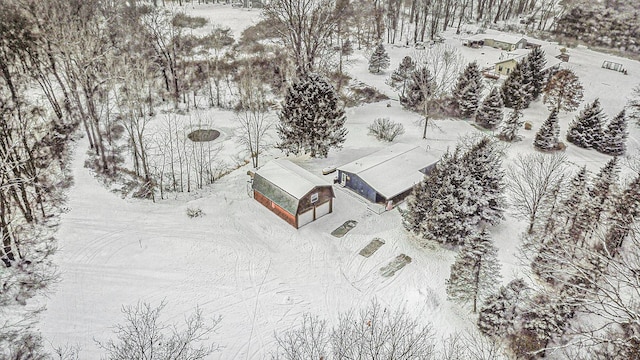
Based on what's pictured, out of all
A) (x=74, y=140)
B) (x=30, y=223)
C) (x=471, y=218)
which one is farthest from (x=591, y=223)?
(x=74, y=140)

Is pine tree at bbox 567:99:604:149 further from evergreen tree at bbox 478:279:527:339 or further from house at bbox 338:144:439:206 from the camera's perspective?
evergreen tree at bbox 478:279:527:339

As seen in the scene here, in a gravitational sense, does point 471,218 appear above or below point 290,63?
below

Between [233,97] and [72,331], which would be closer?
[72,331]

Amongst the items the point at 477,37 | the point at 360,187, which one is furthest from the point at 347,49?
the point at 360,187

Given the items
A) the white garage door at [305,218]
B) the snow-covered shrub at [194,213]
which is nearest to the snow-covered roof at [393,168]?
the white garage door at [305,218]

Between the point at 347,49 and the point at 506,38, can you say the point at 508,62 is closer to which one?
the point at 506,38

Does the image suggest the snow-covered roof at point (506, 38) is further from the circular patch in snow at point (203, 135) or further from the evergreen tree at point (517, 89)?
the circular patch in snow at point (203, 135)

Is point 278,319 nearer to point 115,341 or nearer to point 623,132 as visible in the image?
point 115,341

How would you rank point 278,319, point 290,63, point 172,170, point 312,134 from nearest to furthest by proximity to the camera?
point 278,319
point 172,170
point 312,134
point 290,63
